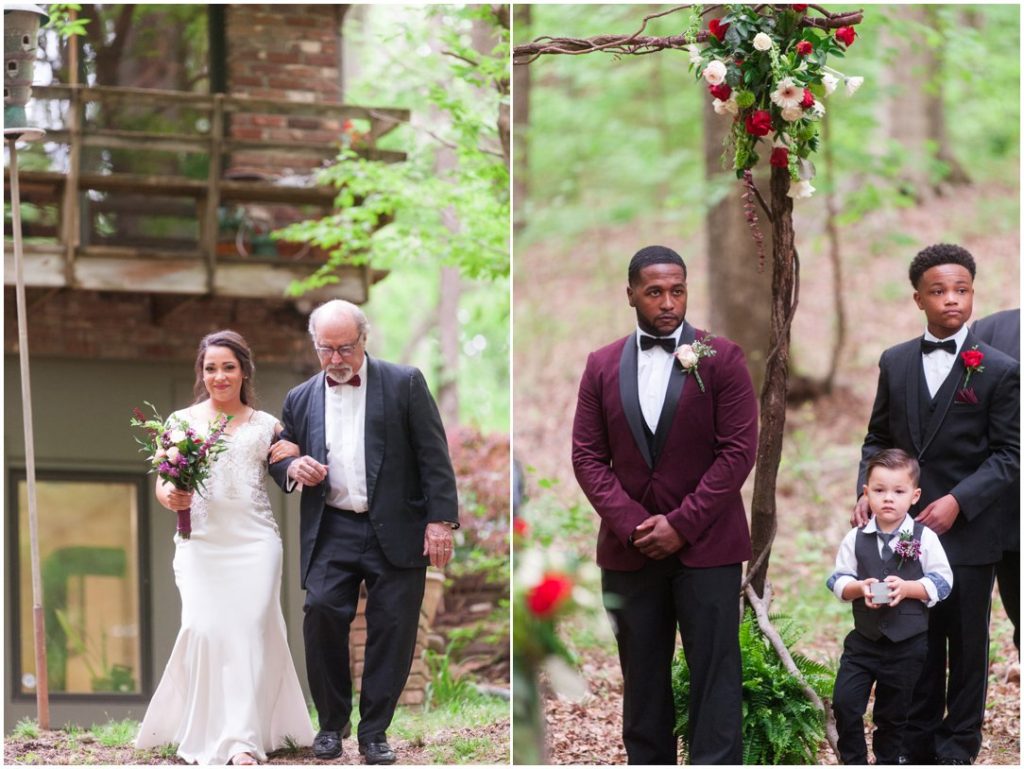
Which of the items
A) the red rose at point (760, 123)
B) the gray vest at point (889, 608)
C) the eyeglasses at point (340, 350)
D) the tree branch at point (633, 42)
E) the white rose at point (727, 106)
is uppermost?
the tree branch at point (633, 42)

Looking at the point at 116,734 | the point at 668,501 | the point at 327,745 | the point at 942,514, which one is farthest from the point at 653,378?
the point at 116,734

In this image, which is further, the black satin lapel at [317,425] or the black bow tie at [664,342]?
the black satin lapel at [317,425]

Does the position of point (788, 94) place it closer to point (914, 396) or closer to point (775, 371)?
point (775, 371)

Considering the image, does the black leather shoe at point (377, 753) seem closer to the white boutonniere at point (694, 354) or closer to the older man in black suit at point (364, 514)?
the older man in black suit at point (364, 514)

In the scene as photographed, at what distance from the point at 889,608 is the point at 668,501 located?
936mm

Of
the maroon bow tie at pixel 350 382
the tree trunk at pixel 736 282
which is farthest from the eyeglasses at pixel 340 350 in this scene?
the tree trunk at pixel 736 282

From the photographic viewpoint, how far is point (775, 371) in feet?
19.2

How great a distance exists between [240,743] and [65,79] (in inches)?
261

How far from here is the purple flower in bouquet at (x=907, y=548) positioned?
5.18 metres

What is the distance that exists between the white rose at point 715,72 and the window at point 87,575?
251 inches

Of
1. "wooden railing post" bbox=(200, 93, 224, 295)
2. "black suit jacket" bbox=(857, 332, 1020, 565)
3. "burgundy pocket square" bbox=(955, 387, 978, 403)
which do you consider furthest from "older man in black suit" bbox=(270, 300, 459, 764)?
"wooden railing post" bbox=(200, 93, 224, 295)

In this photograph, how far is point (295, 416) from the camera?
6039 mm

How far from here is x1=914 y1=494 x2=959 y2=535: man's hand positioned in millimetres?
5305

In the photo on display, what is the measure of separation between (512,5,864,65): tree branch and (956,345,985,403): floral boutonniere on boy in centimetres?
144
